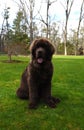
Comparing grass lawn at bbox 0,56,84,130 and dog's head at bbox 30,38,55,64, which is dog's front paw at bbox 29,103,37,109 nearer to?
grass lawn at bbox 0,56,84,130

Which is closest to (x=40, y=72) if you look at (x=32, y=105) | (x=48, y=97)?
(x=48, y=97)

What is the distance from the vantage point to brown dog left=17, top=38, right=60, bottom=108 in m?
6.83

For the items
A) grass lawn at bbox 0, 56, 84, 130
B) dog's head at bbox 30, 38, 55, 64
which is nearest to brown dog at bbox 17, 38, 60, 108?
dog's head at bbox 30, 38, 55, 64

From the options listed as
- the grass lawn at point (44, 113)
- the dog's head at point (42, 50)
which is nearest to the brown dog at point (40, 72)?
the dog's head at point (42, 50)

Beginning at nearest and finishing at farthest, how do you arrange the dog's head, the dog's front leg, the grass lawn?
the grass lawn
the dog's head
the dog's front leg

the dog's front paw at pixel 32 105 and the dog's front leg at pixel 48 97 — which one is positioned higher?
the dog's front leg at pixel 48 97

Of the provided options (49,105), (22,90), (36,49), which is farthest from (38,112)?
(36,49)

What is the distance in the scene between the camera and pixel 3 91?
8.88 metres

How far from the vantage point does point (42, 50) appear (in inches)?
264

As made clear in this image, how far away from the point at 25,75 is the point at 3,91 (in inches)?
62.1

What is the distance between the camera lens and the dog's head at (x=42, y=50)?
6770mm

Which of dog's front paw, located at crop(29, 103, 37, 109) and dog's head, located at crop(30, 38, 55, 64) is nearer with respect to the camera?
dog's head, located at crop(30, 38, 55, 64)

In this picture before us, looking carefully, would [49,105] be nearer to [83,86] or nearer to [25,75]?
[25,75]

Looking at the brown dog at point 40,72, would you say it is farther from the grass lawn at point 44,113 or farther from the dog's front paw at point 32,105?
the grass lawn at point 44,113
